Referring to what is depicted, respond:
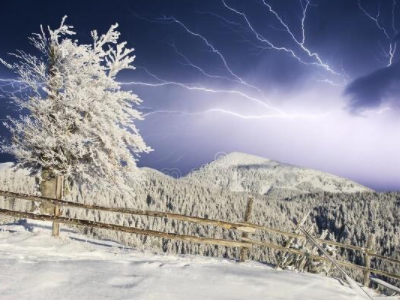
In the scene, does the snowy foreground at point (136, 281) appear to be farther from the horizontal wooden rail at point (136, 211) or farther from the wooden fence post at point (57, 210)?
the wooden fence post at point (57, 210)

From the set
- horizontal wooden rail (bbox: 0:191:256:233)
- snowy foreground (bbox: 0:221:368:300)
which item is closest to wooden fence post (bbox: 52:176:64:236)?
horizontal wooden rail (bbox: 0:191:256:233)

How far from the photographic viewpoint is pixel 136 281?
6.08 metres

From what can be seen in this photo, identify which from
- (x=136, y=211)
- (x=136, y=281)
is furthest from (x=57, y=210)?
(x=136, y=281)

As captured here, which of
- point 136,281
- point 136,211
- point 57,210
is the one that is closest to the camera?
point 136,281

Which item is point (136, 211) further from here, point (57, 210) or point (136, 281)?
point (136, 281)

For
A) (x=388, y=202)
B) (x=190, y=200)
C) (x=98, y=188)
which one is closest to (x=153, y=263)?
(x=98, y=188)

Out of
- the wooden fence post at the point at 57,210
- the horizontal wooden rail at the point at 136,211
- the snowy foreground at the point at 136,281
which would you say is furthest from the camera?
the wooden fence post at the point at 57,210

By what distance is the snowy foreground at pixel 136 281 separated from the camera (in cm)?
527

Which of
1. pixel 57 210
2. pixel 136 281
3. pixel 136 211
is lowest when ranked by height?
pixel 136 281

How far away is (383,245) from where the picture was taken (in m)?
105

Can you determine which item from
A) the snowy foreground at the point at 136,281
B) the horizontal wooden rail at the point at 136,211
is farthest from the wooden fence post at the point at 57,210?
the snowy foreground at the point at 136,281

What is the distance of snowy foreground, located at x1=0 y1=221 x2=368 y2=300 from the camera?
5.27m

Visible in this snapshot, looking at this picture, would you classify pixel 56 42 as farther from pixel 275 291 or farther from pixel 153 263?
pixel 275 291

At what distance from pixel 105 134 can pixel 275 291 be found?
9628 millimetres
